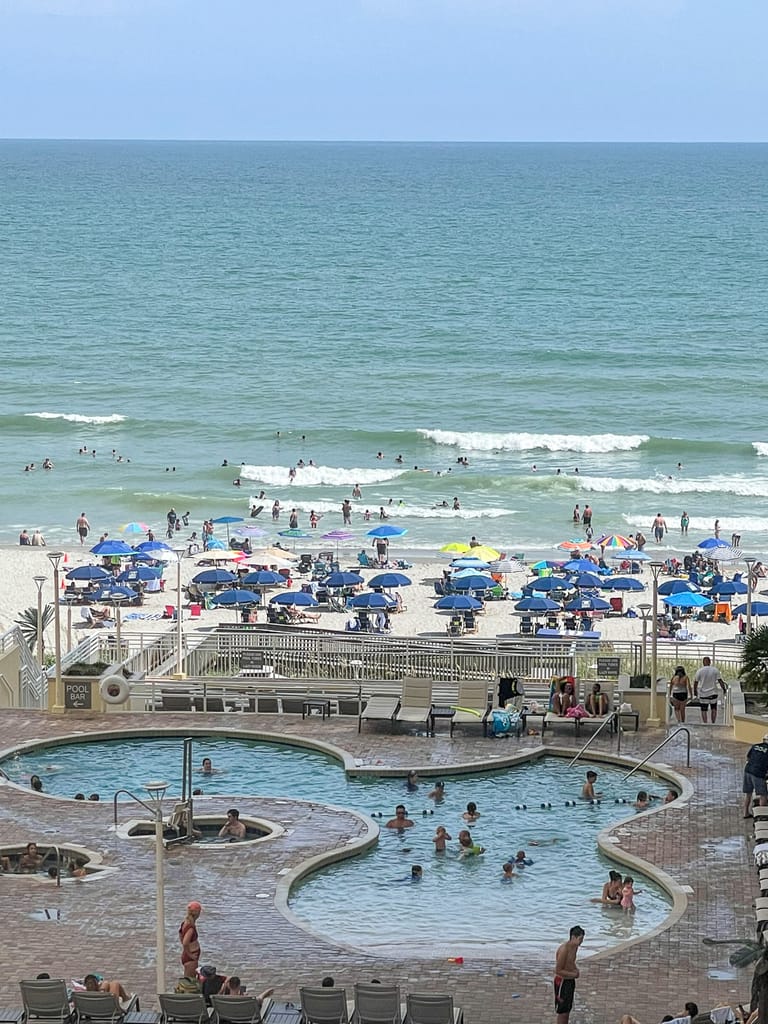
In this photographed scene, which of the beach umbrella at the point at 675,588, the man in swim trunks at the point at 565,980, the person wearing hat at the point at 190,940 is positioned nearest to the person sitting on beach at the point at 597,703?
the man in swim trunks at the point at 565,980

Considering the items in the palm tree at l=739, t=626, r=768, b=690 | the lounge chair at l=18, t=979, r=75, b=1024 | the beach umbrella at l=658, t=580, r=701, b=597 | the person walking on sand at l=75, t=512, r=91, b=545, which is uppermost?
the palm tree at l=739, t=626, r=768, b=690

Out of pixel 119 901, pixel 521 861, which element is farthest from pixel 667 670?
pixel 119 901

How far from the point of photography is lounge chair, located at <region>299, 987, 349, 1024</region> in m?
14.2

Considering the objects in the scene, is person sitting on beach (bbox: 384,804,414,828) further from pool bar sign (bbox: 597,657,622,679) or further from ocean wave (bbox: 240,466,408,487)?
ocean wave (bbox: 240,466,408,487)

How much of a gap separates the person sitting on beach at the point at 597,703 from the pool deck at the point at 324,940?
0.70m

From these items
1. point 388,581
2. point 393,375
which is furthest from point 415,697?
point 393,375

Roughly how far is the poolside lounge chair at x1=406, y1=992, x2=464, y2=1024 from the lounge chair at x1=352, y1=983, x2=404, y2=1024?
121mm

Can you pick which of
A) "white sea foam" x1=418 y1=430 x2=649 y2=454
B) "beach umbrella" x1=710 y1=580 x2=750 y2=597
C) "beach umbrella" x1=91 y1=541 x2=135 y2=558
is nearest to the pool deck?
"beach umbrella" x1=710 y1=580 x2=750 y2=597

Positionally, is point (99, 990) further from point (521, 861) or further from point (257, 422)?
point (257, 422)

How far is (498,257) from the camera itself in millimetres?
126562

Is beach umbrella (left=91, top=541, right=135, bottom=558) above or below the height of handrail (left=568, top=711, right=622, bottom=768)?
below

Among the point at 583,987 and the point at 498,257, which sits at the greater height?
the point at 498,257

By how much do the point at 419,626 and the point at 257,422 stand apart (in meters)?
31.8

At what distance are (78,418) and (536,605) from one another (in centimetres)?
3684
